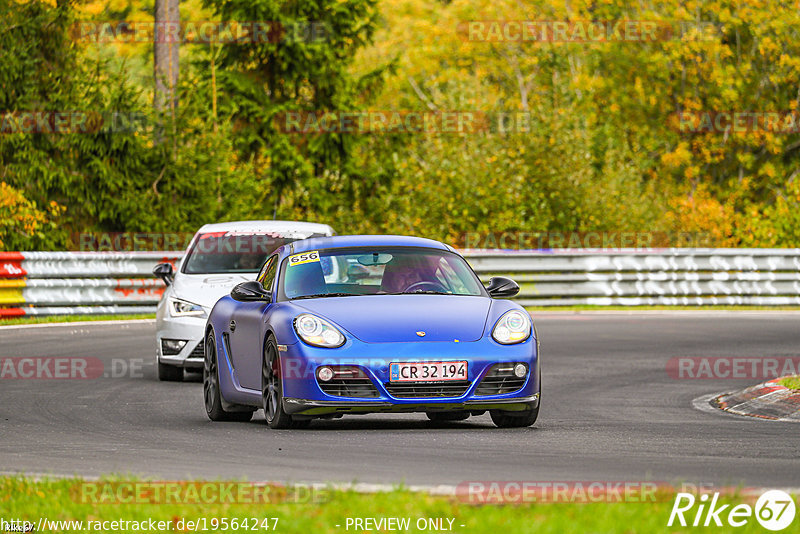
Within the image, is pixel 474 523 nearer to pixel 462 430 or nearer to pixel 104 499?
pixel 104 499

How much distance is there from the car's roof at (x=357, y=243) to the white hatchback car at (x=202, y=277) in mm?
4084

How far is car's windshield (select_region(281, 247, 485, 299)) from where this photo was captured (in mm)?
11992

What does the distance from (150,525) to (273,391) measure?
4579 millimetres

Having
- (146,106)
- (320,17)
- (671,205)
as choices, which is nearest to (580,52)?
(671,205)

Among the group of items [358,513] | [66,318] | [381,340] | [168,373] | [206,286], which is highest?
[358,513]

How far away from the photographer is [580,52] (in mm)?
63031

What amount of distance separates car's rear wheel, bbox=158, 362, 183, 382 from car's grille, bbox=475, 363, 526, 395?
6496mm

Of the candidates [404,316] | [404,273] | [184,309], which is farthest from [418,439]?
[184,309]

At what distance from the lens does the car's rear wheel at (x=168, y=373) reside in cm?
1692

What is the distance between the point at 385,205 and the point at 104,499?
108 ft

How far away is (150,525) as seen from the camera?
6.92 metres

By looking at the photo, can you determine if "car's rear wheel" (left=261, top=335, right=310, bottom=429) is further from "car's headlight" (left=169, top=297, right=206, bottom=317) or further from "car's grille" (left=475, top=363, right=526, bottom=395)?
"car's headlight" (left=169, top=297, right=206, bottom=317)

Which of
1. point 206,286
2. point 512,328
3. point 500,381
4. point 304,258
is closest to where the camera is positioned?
point 500,381

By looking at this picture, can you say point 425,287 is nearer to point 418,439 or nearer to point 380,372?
point 380,372
